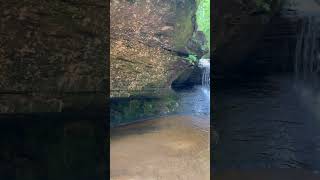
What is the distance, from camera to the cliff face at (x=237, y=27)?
8.46ft

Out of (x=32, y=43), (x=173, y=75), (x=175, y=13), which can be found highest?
(x=175, y=13)

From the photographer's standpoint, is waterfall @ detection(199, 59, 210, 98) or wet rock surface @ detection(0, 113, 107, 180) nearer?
wet rock surface @ detection(0, 113, 107, 180)

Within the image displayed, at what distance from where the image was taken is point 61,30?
8.02ft

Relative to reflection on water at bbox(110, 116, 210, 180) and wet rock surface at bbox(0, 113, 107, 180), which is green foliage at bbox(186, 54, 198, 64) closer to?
reflection on water at bbox(110, 116, 210, 180)

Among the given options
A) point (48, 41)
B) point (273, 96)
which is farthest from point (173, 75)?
point (48, 41)

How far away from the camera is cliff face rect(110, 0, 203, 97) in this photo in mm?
2572

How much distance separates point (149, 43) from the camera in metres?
2.65

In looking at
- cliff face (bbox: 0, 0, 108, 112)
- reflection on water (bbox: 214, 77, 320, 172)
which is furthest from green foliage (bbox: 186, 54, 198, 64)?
cliff face (bbox: 0, 0, 108, 112)

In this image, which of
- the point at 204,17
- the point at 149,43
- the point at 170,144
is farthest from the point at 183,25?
the point at 170,144

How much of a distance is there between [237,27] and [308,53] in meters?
0.49

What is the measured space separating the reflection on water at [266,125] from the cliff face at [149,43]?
38cm

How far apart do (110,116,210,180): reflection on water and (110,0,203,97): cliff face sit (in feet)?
0.82

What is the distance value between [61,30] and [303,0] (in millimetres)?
1570

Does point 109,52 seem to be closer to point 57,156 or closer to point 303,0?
point 57,156
